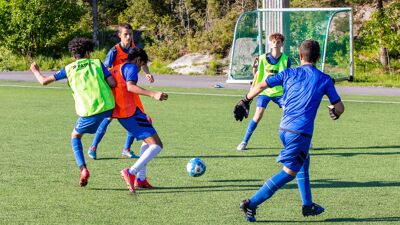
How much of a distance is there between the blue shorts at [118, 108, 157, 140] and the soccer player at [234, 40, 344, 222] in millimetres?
1798

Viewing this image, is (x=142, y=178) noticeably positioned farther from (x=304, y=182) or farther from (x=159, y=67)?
(x=159, y=67)

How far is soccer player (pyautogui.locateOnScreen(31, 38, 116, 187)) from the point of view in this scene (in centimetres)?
941

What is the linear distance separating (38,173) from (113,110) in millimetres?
1649

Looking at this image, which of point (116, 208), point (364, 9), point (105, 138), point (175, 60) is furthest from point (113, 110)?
point (175, 60)

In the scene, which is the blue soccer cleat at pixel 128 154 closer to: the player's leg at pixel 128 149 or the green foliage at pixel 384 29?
the player's leg at pixel 128 149

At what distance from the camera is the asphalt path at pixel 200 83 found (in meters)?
24.4

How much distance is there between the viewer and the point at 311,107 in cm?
774

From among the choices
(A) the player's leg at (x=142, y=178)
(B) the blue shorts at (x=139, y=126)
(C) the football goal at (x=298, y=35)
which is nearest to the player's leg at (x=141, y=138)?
(B) the blue shorts at (x=139, y=126)

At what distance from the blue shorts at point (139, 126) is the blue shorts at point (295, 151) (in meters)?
1.96

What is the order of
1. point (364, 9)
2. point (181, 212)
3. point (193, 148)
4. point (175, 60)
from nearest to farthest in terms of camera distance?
point (181, 212), point (193, 148), point (364, 9), point (175, 60)

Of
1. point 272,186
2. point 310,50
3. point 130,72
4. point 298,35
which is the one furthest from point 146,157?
point 298,35

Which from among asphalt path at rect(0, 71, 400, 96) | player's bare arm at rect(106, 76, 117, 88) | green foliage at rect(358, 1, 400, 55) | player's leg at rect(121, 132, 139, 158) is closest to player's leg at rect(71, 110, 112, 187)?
player's bare arm at rect(106, 76, 117, 88)

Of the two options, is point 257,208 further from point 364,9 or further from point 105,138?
point 364,9

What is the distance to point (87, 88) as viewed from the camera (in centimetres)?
946
